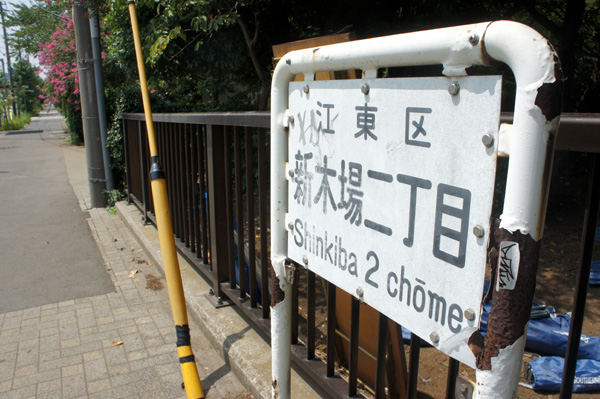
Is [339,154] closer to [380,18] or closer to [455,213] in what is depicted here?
[455,213]

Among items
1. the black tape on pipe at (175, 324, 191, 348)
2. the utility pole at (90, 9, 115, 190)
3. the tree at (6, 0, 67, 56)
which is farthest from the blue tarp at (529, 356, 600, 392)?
the tree at (6, 0, 67, 56)

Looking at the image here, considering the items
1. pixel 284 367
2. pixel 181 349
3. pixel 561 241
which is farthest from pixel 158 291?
pixel 561 241

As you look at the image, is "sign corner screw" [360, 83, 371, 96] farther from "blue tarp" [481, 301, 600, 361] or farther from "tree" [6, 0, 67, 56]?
"tree" [6, 0, 67, 56]

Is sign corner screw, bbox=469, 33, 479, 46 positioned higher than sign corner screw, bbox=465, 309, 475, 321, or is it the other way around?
sign corner screw, bbox=469, 33, 479, 46

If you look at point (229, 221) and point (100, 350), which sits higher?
point (229, 221)

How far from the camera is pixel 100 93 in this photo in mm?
7281

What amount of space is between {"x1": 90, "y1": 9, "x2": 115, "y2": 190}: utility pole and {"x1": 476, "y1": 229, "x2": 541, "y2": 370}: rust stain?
285 inches

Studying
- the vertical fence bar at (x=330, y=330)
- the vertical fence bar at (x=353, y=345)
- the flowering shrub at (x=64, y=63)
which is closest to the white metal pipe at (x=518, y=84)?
the vertical fence bar at (x=353, y=345)

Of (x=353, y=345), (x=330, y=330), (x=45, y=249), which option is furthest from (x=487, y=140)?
(x=45, y=249)

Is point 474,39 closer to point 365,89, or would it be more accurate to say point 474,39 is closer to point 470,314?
point 365,89

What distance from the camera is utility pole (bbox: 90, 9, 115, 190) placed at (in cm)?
710

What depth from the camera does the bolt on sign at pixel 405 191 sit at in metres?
0.98

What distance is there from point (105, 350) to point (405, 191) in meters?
2.62

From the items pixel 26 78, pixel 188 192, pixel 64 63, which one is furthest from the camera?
pixel 26 78
